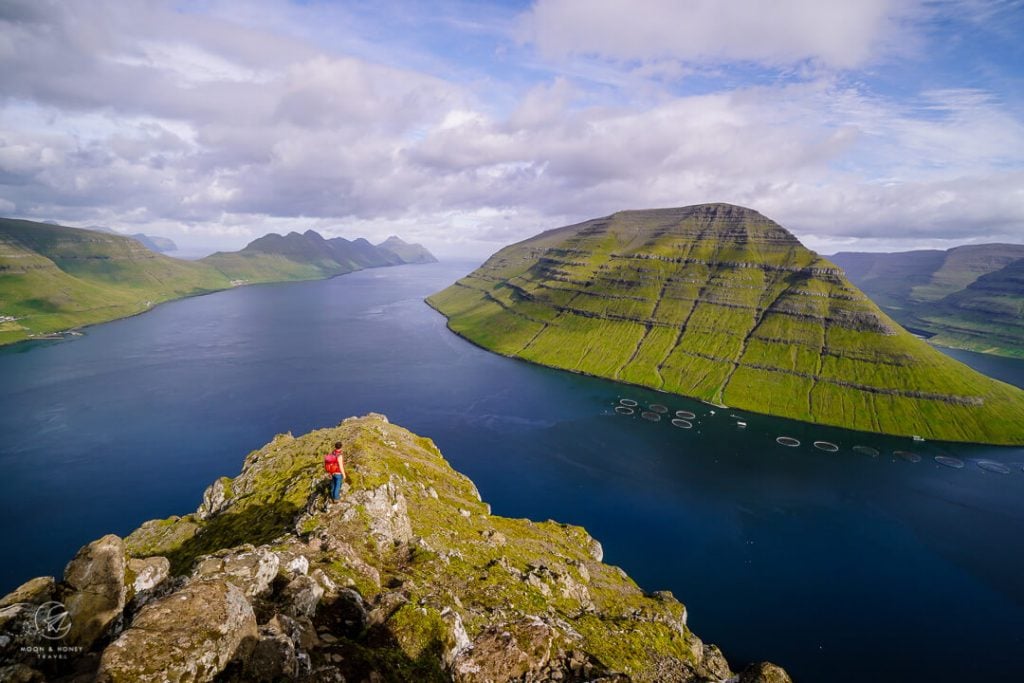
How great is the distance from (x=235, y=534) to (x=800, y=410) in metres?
213

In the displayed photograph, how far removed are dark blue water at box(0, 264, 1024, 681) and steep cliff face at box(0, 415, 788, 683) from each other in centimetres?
3751

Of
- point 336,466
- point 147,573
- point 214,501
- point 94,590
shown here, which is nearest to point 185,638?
point 94,590

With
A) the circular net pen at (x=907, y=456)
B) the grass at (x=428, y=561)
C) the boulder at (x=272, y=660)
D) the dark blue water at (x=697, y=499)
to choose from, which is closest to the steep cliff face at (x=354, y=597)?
the boulder at (x=272, y=660)

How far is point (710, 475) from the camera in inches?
5458

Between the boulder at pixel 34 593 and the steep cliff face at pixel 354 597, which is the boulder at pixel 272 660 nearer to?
the steep cliff face at pixel 354 597

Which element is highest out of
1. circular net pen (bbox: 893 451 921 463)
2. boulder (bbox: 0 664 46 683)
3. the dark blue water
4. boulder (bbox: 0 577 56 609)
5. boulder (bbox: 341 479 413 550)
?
boulder (bbox: 0 664 46 683)

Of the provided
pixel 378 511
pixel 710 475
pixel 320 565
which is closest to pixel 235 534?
pixel 378 511

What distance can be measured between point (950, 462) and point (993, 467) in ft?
40.8

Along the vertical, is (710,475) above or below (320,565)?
below

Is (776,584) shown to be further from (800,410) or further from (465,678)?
(800,410)

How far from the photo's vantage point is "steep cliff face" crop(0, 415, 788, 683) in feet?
64.5

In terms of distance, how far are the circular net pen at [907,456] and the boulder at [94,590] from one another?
209 meters

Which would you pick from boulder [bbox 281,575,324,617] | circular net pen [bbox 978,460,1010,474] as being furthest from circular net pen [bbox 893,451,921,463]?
boulder [bbox 281,575,324,617]

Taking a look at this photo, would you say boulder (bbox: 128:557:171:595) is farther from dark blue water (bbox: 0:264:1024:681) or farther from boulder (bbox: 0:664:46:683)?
dark blue water (bbox: 0:264:1024:681)
